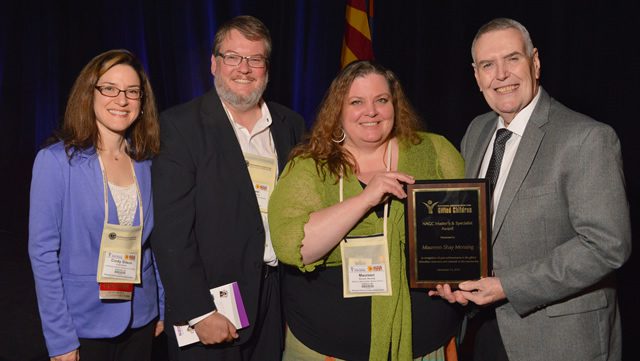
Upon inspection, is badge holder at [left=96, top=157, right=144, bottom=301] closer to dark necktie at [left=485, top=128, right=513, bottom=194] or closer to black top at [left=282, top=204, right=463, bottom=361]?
black top at [left=282, top=204, right=463, bottom=361]

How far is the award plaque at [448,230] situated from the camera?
1.88m

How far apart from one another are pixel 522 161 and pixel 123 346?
1.71m

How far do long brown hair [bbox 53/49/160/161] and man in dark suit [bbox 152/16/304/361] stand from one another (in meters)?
0.07

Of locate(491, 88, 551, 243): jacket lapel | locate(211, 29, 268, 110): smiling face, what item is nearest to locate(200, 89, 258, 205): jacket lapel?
locate(211, 29, 268, 110): smiling face

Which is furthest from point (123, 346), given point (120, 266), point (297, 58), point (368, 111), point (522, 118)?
point (297, 58)

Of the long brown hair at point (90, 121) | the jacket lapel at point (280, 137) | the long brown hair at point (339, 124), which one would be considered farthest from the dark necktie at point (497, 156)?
Result: the long brown hair at point (90, 121)

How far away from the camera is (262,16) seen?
5945 millimetres

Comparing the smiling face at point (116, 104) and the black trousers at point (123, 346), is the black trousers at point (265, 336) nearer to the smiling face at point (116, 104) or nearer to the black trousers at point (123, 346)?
the black trousers at point (123, 346)

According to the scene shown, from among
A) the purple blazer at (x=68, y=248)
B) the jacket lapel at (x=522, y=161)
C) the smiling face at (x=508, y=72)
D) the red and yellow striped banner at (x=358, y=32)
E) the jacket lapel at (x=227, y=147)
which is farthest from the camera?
the red and yellow striped banner at (x=358, y=32)

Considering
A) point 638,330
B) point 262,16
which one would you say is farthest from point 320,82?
point 638,330

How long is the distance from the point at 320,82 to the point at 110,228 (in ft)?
13.0

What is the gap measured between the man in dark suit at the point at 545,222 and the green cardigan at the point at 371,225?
7.4 inches

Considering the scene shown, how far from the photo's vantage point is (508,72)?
6.56ft

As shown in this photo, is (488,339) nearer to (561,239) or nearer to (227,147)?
(561,239)
